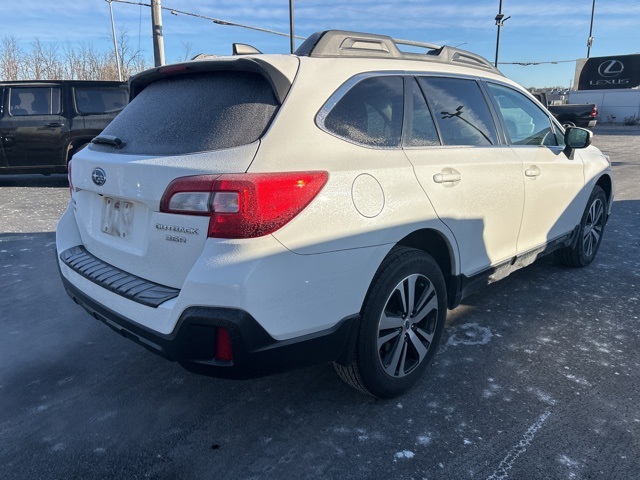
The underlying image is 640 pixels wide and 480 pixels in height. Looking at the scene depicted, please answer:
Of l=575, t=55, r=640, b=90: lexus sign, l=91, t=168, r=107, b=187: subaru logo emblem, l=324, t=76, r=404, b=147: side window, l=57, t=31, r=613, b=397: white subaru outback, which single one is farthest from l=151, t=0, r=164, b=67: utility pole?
l=575, t=55, r=640, b=90: lexus sign

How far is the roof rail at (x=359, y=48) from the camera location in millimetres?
2549

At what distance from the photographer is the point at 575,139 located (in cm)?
407

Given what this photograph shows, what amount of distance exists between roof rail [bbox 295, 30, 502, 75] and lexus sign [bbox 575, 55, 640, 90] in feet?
147

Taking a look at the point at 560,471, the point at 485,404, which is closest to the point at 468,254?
the point at 485,404

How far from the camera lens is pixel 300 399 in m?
2.74

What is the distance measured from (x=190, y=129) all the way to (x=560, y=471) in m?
2.25

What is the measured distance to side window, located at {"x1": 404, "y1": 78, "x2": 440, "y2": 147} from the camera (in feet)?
8.92

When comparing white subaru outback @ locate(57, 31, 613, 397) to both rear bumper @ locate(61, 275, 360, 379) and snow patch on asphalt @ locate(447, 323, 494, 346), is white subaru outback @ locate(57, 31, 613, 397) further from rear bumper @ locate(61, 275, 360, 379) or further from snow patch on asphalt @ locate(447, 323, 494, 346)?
snow patch on asphalt @ locate(447, 323, 494, 346)

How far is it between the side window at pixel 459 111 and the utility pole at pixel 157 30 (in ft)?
37.6

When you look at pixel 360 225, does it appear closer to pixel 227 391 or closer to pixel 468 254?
pixel 468 254

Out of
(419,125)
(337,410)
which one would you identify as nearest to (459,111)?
(419,125)

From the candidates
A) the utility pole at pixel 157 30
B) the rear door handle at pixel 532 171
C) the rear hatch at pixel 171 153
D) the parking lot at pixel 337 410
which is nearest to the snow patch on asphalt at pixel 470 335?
the parking lot at pixel 337 410

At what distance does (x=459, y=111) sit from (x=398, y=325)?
146 cm

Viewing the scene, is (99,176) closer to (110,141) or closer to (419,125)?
(110,141)
